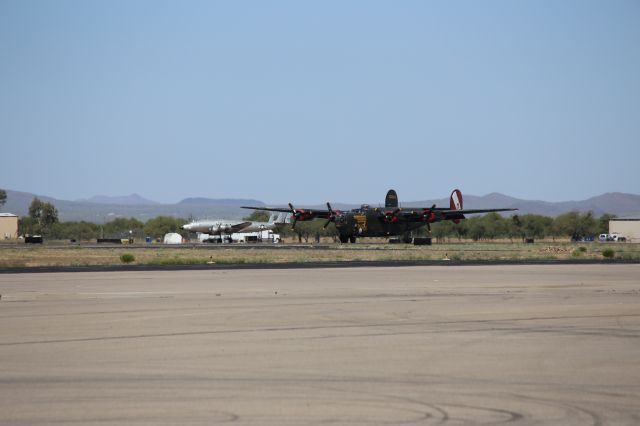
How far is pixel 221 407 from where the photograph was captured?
10219 mm

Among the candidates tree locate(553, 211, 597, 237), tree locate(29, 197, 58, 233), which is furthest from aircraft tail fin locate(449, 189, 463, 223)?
tree locate(29, 197, 58, 233)

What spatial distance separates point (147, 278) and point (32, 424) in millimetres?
26227

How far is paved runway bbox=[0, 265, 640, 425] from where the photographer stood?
10078 mm

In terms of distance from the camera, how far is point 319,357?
548 inches

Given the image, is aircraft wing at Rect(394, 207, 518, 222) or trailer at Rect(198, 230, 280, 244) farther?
trailer at Rect(198, 230, 280, 244)

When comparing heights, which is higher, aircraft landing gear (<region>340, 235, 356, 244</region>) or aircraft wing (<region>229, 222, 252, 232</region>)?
aircraft wing (<region>229, 222, 252, 232</region>)

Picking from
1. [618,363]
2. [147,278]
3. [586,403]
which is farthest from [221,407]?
[147,278]

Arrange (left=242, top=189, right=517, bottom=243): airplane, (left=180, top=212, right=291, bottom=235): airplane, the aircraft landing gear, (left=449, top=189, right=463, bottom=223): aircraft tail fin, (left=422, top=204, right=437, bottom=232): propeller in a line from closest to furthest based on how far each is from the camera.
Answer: (left=242, top=189, right=517, bottom=243): airplane
(left=422, top=204, right=437, bottom=232): propeller
the aircraft landing gear
(left=449, top=189, right=463, bottom=223): aircraft tail fin
(left=180, top=212, right=291, bottom=235): airplane

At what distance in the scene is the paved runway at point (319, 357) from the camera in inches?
397

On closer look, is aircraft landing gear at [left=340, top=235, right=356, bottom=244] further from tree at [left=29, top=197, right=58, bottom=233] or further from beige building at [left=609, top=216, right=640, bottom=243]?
tree at [left=29, top=197, right=58, bottom=233]

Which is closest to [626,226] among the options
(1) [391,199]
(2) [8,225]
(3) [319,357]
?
(1) [391,199]

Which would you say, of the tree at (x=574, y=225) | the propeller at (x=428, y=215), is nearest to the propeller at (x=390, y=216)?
the propeller at (x=428, y=215)

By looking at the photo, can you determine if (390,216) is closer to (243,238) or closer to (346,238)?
(346,238)

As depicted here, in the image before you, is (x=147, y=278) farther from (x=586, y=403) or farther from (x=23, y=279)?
(x=586, y=403)
